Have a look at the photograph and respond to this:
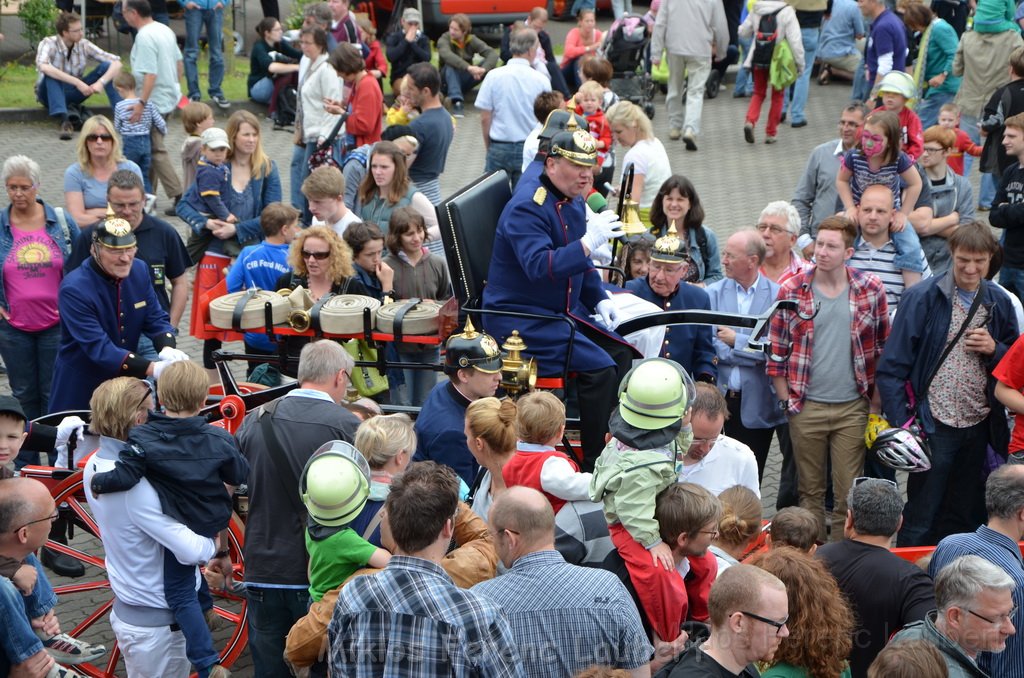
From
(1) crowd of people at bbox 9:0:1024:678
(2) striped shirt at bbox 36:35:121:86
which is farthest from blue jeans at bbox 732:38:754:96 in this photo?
(2) striped shirt at bbox 36:35:121:86

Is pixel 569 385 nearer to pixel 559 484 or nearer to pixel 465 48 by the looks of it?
pixel 559 484

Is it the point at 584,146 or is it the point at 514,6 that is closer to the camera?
the point at 584,146

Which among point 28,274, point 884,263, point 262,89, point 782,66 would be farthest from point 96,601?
point 782,66

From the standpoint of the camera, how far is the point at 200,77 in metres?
18.2

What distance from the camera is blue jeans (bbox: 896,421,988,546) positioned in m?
6.54

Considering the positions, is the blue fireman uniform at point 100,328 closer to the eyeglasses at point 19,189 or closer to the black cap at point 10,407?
the black cap at point 10,407

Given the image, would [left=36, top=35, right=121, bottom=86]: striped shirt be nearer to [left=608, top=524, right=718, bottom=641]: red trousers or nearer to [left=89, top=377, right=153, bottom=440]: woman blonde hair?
[left=89, top=377, right=153, bottom=440]: woman blonde hair

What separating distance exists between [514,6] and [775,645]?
16.8m

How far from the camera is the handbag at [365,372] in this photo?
6.90m

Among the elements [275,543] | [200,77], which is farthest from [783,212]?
[200,77]

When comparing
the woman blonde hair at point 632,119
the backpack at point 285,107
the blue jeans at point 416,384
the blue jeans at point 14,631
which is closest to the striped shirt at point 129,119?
the backpack at point 285,107

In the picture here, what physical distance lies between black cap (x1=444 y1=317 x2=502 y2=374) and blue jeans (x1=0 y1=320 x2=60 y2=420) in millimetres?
3127

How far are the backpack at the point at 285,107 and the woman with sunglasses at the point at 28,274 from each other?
889cm

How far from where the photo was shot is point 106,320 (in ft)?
21.5
